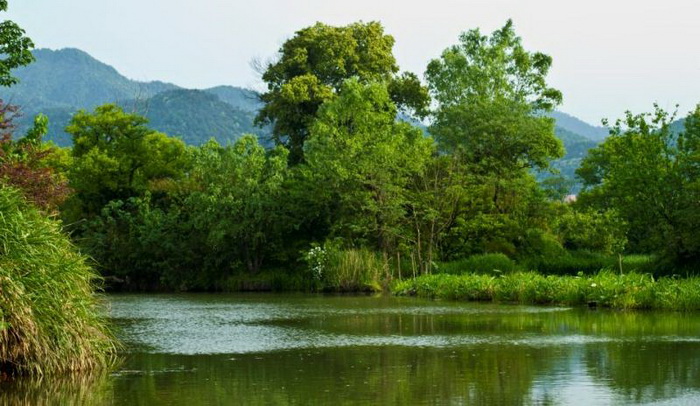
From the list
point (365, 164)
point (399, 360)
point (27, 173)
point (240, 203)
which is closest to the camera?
point (399, 360)

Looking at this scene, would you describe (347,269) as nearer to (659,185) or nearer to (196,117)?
(659,185)

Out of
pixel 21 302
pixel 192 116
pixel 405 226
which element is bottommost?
pixel 21 302

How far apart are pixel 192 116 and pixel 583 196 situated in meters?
122

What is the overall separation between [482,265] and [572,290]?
987 centimetres

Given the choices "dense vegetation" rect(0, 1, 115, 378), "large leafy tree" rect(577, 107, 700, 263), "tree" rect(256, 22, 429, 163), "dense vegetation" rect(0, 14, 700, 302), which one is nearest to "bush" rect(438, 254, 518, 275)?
"dense vegetation" rect(0, 14, 700, 302)

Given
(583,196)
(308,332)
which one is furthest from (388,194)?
(308,332)

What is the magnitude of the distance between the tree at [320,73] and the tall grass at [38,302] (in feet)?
113

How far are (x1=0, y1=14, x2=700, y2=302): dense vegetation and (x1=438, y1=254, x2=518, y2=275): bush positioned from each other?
10 centimetres

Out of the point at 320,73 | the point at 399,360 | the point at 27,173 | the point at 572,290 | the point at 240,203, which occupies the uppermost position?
the point at 320,73

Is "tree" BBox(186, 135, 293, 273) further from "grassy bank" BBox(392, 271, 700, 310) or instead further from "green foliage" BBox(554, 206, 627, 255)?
"green foliage" BBox(554, 206, 627, 255)

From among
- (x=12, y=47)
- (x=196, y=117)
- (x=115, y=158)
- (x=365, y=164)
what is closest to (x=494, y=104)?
(x=365, y=164)

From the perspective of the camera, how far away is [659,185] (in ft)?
105

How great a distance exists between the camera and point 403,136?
42.6 meters

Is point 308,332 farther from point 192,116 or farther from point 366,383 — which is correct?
point 192,116
